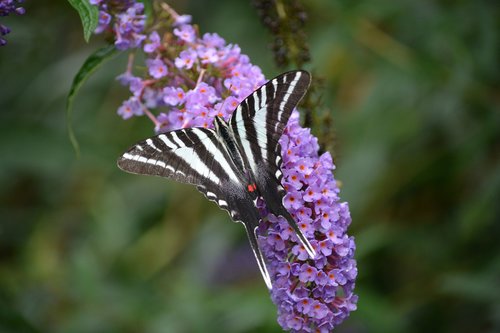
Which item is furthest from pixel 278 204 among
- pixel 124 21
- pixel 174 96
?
pixel 124 21

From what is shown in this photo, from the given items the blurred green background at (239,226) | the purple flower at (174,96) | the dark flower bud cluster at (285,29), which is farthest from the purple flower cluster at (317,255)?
the blurred green background at (239,226)

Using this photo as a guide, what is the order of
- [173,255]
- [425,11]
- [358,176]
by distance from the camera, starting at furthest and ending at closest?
1. [173,255]
2. [358,176]
3. [425,11]

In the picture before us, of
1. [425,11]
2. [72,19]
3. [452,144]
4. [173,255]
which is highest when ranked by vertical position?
[425,11]

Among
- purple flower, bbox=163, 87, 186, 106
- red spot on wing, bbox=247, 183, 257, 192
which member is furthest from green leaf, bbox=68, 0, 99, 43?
red spot on wing, bbox=247, 183, 257, 192

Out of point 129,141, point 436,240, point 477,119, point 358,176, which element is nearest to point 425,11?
point 477,119

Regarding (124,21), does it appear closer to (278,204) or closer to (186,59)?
(186,59)

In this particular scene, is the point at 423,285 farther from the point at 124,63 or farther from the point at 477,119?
the point at 124,63

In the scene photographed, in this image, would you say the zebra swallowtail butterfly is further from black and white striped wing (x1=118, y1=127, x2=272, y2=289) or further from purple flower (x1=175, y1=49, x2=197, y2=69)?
purple flower (x1=175, y1=49, x2=197, y2=69)
